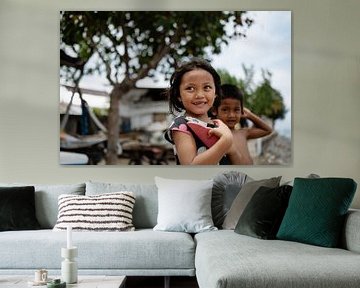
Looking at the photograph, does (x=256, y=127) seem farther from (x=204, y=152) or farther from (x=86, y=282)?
(x=86, y=282)

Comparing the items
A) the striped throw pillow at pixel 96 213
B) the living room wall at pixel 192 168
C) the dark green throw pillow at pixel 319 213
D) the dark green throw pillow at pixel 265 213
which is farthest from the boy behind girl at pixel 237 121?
the dark green throw pillow at pixel 319 213

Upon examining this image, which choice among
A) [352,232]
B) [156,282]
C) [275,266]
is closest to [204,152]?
[156,282]

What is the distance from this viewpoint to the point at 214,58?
5.37m

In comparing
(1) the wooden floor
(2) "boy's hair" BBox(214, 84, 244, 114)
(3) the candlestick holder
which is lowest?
(1) the wooden floor

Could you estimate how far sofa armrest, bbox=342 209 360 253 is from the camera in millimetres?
3663

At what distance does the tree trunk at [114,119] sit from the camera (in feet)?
17.6

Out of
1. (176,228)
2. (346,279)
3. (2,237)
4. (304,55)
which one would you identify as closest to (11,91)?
(2,237)

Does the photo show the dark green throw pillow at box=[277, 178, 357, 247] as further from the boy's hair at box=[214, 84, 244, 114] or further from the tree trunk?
the tree trunk

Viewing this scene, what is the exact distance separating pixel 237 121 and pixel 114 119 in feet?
3.42

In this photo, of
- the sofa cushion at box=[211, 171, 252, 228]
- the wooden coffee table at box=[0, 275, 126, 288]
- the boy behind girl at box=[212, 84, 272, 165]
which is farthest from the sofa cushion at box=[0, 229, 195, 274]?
the boy behind girl at box=[212, 84, 272, 165]

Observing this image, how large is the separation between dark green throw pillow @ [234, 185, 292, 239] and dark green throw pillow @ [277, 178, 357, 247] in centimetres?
8

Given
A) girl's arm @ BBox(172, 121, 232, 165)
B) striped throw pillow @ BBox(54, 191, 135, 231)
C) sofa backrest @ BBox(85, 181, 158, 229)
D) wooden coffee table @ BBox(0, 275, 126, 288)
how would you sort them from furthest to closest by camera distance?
girl's arm @ BBox(172, 121, 232, 165)
sofa backrest @ BBox(85, 181, 158, 229)
striped throw pillow @ BBox(54, 191, 135, 231)
wooden coffee table @ BBox(0, 275, 126, 288)

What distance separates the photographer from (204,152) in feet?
17.5

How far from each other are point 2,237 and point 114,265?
791 mm
